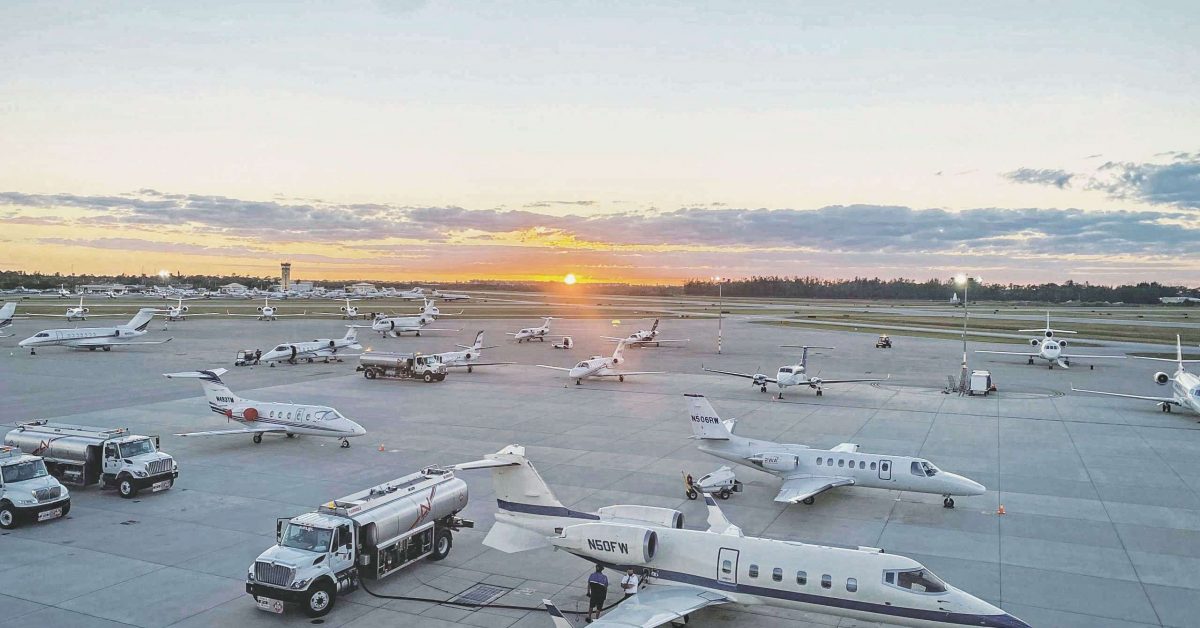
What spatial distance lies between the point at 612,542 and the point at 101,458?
21.6m

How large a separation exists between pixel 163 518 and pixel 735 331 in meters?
98.5

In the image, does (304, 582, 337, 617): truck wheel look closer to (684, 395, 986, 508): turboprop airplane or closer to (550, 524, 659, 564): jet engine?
(550, 524, 659, 564): jet engine

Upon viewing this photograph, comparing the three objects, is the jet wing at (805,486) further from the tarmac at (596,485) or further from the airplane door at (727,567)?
the airplane door at (727,567)

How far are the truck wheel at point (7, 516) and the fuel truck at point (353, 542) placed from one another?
10887 mm

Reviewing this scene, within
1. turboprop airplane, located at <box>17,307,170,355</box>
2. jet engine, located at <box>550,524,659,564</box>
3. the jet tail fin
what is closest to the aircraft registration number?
jet engine, located at <box>550,524,659,564</box>

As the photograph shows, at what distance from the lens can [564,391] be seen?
53.6 m

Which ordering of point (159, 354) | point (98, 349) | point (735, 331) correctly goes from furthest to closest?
point (735, 331), point (98, 349), point (159, 354)

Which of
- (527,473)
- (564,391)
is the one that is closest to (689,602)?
(527,473)

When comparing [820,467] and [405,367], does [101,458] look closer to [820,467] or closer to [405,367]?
[820,467]

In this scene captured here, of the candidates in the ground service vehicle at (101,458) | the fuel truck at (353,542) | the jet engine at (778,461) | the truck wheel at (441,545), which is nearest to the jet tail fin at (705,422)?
the jet engine at (778,461)

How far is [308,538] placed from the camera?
17797 millimetres

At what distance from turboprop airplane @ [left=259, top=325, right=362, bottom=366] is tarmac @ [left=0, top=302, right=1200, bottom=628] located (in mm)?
2310

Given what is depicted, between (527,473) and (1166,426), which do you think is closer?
(527,473)

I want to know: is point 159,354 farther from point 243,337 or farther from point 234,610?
point 234,610
